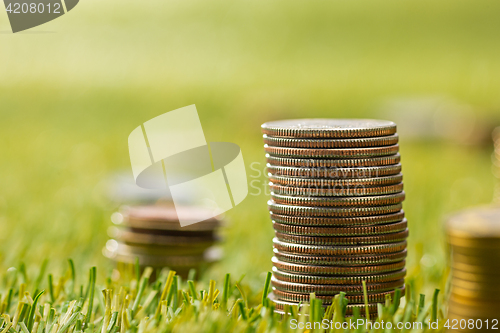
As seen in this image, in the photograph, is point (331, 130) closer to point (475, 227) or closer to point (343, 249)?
point (343, 249)

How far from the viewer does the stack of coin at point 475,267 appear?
5.42 ft

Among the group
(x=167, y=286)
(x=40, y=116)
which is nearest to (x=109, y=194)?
(x=167, y=286)

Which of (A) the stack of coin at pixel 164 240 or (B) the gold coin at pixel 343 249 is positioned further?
(A) the stack of coin at pixel 164 240

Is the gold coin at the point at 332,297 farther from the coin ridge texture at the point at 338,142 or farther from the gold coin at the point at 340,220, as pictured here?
the coin ridge texture at the point at 338,142

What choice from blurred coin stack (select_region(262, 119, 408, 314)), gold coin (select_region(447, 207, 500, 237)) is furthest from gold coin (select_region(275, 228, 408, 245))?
gold coin (select_region(447, 207, 500, 237))

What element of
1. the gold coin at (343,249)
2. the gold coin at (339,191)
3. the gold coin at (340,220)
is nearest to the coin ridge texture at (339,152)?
the gold coin at (339,191)

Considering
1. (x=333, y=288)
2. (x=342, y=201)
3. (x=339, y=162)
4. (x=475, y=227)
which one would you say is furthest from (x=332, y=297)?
(x=475, y=227)

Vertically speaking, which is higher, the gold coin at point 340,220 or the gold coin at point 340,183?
the gold coin at point 340,183

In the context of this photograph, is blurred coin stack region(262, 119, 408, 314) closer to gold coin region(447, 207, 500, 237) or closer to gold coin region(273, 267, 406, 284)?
gold coin region(273, 267, 406, 284)

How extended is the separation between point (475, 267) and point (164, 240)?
170 cm

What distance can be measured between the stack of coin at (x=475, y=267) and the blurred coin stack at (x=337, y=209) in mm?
461

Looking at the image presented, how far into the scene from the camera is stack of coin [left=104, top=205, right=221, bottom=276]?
3.05m

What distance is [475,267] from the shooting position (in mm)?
1696

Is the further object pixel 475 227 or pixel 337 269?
pixel 337 269
